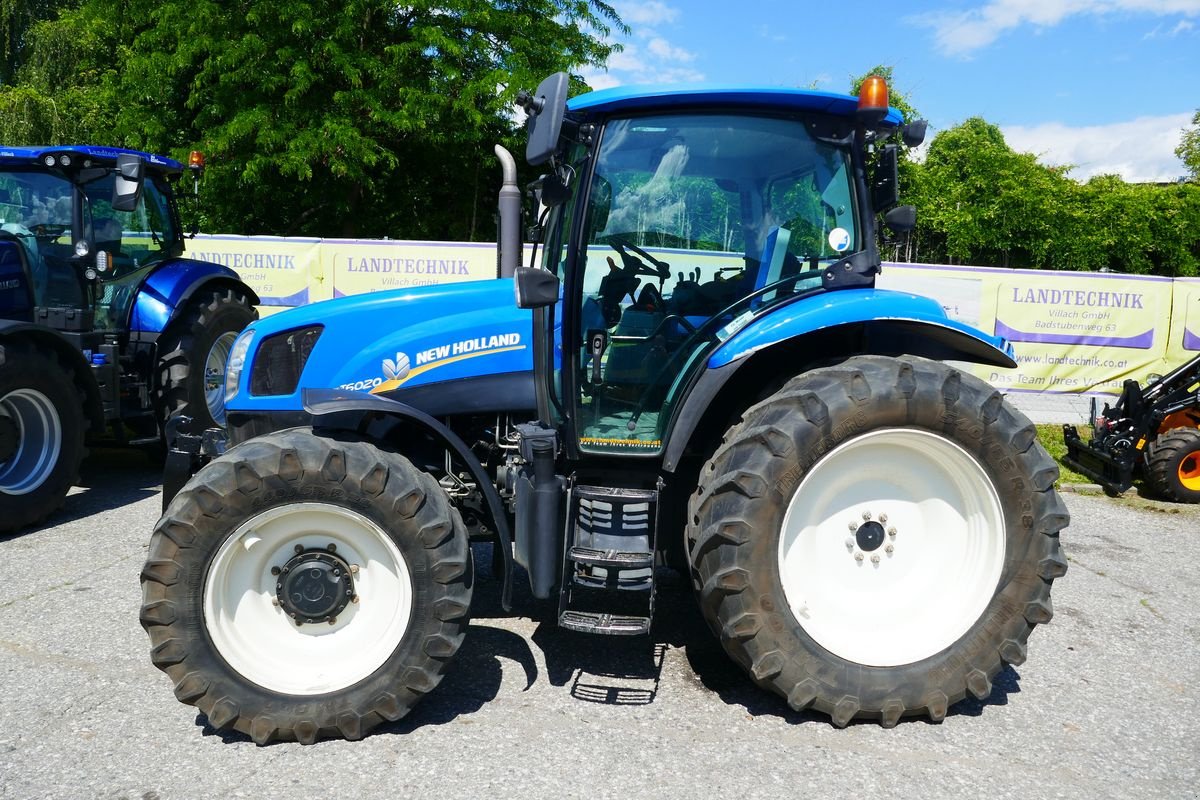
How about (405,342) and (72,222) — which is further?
(72,222)

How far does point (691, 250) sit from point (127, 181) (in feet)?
15.5

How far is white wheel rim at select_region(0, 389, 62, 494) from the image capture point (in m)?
5.54

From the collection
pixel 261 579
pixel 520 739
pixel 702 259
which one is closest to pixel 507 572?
pixel 520 739

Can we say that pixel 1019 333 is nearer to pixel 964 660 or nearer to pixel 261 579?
pixel 964 660

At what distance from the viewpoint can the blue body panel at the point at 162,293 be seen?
671 cm

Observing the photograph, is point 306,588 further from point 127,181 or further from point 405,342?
point 127,181

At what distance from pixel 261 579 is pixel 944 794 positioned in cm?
244

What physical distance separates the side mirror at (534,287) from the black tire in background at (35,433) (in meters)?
4.15

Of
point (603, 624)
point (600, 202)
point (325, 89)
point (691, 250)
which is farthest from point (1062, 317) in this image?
point (325, 89)

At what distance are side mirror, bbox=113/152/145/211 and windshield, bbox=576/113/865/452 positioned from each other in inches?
173

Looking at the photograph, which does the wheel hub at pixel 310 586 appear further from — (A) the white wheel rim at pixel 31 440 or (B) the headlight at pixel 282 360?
(A) the white wheel rim at pixel 31 440

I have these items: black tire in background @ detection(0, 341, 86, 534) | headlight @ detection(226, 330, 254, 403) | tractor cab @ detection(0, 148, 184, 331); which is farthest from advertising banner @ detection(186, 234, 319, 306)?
headlight @ detection(226, 330, 254, 403)

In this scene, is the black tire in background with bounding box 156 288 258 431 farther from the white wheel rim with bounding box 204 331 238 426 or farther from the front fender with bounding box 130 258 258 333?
the front fender with bounding box 130 258 258 333

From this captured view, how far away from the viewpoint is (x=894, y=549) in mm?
3342
